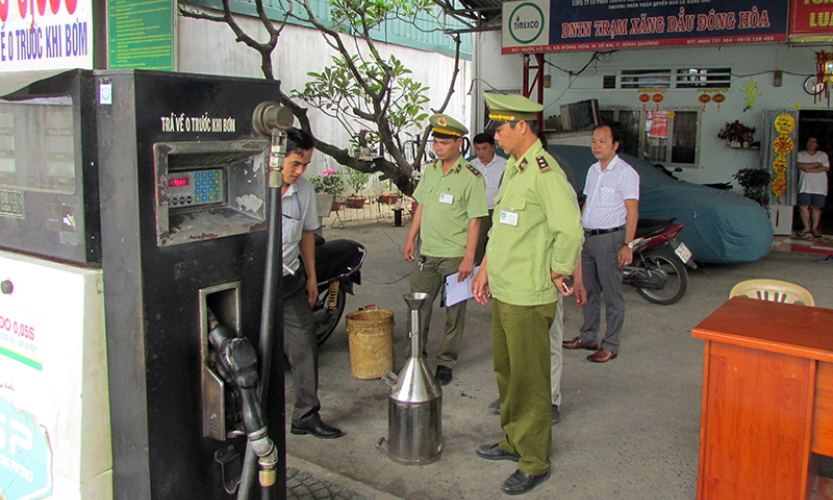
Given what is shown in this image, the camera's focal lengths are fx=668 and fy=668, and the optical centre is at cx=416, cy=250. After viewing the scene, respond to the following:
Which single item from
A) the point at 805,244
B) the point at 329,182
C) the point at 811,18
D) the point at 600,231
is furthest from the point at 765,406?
the point at 329,182

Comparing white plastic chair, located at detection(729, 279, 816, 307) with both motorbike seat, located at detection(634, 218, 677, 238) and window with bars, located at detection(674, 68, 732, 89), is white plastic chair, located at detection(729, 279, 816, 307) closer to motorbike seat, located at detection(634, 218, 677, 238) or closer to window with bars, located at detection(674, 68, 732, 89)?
motorbike seat, located at detection(634, 218, 677, 238)

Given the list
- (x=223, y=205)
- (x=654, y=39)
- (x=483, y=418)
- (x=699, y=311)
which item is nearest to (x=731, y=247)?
(x=699, y=311)

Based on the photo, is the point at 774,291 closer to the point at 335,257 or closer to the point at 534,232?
the point at 534,232

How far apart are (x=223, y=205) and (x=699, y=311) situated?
5485 mm

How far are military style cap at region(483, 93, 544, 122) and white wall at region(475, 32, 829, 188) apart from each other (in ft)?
27.2

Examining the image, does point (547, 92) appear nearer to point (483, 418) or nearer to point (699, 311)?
point (699, 311)

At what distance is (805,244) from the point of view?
32.3 feet

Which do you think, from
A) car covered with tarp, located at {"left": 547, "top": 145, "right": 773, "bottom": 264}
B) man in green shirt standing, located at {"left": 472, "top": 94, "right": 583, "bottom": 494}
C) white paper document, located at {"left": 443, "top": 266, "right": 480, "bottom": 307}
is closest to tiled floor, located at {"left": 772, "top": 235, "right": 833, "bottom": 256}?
car covered with tarp, located at {"left": 547, "top": 145, "right": 773, "bottom": 264}

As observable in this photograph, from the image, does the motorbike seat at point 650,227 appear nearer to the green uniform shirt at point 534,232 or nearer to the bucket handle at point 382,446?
the green uniform shirt at point 534,232

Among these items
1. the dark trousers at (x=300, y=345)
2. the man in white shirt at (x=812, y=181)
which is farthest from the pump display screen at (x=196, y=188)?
the man in white shirt at (x=812, y=181)

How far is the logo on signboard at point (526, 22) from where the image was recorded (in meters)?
8.86

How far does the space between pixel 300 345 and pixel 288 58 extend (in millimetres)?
10400

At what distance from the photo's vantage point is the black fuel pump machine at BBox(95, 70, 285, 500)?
1.93m

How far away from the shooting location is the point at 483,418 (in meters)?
4.09
